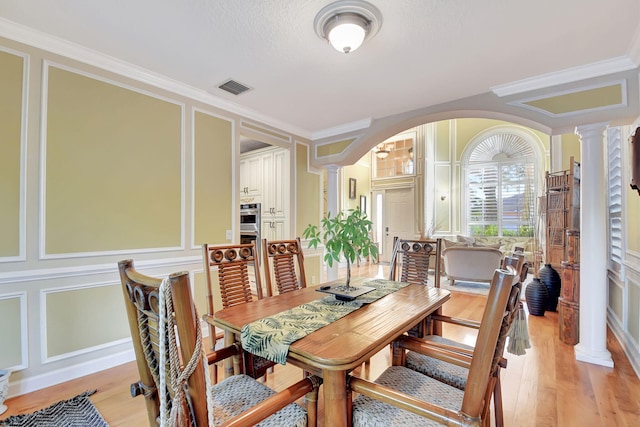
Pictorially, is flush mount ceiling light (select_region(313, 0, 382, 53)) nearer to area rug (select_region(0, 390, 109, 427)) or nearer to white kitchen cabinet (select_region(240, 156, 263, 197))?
area rug (select_region(0, 390, 109, 427))

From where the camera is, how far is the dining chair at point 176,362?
681 millimetres

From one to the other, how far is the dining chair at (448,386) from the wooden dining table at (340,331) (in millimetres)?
96

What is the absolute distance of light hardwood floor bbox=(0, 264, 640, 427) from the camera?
1664mm

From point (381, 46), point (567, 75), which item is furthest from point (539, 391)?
point (381, 46)

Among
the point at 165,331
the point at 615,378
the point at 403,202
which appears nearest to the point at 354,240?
the point at 165,331

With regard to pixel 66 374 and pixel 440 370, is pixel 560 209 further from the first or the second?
pixel 66 374

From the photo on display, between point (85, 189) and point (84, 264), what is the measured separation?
1.89ft

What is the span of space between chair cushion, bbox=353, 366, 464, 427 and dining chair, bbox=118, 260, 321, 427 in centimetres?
20

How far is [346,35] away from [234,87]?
137 cm

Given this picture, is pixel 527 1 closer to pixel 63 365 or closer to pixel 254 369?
pixel 254 369

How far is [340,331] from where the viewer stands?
1187 millimetres

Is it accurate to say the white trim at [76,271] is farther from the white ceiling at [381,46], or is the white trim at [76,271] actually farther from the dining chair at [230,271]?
the white ceiling at [381,46]

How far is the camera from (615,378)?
2066mm

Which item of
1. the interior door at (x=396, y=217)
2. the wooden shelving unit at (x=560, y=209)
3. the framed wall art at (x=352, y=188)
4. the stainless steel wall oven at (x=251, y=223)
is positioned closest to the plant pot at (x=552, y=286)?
the wooden shelving unit at (x=560, y=209)
